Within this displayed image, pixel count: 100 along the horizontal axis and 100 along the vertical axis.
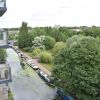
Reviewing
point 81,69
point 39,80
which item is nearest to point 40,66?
point 39,80

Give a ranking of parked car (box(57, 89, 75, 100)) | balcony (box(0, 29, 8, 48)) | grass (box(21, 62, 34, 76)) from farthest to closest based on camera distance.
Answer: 1. grass (box(21, 62, 34, 76))
2. parked car (box(57, 89, 75, 100))
3. balcony (box(0, 29, 8, 48))

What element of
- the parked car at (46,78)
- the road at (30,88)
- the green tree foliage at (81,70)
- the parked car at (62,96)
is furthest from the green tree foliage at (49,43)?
the green tree foliage at (81,70)

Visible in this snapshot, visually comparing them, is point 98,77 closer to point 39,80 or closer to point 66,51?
point 66,51

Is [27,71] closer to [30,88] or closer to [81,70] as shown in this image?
[30,88]

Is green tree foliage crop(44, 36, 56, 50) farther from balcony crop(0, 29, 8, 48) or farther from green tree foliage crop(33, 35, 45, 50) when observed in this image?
balcony crop(0, 29, 8, 48)

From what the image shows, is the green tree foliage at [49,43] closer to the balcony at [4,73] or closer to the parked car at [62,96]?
the parked car at [62,96]

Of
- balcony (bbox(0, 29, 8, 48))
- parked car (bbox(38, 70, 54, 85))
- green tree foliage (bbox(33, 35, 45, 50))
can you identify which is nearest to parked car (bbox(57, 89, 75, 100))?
parked car (bbox(38, 70, 54, 85))

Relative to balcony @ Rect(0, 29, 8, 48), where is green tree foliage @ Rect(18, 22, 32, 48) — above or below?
below
